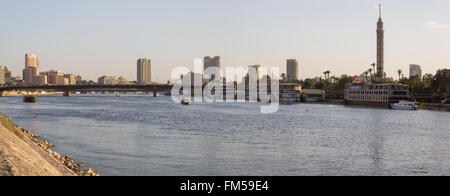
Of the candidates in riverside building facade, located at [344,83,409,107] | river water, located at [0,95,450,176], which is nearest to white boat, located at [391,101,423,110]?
riverside building facade, located at [344,83,409,107]

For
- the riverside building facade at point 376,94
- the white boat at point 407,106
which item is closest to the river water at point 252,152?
the white boat at point 407,106

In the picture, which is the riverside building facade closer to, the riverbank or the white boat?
the white boat

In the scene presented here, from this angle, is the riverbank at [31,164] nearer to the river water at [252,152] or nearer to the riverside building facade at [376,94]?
the river water at [252,152]

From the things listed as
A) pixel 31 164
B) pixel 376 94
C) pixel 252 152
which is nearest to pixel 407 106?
pixel 376 94

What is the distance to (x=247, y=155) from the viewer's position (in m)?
35.1

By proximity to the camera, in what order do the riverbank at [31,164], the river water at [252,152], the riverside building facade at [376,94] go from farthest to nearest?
1. the riverside building facade at [376,94]
2. the river water at [252,152]
3. the riverbank at [31,164]

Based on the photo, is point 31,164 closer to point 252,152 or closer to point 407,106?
point 252,152

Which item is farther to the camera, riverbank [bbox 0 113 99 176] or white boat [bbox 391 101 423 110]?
white boat [bbox 391 101 423 110]
